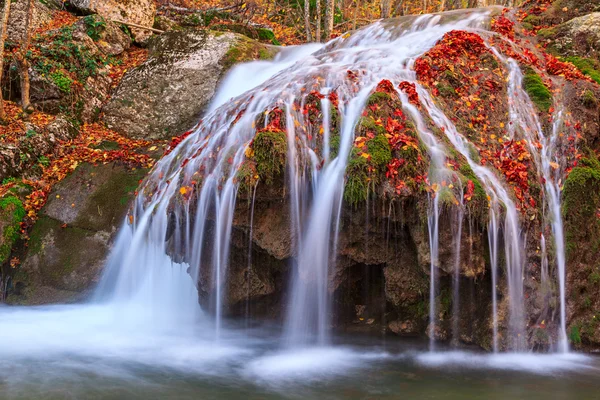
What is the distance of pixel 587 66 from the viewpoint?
757 cm

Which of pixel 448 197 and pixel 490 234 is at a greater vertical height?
pixel 448 197

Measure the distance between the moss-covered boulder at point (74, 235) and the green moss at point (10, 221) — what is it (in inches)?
9.7

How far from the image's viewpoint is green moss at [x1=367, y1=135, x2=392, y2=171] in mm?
4902

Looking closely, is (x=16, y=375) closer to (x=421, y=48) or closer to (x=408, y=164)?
(x=408, y=164)

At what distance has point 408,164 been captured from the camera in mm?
4910

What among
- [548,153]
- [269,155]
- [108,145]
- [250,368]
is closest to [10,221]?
[108,145]

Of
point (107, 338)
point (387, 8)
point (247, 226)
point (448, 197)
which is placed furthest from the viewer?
point (387, 8)

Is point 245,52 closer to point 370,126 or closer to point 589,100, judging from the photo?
point 370,126

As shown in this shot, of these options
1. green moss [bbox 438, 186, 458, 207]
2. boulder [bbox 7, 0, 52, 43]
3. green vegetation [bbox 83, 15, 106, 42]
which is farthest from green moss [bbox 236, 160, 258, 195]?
green vegetation [bbox 83, 15, 106, 42]

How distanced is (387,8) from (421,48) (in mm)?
11219

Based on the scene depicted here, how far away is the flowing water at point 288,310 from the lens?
4293mm

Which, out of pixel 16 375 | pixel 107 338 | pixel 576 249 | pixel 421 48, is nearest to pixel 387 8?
pixel 421 48


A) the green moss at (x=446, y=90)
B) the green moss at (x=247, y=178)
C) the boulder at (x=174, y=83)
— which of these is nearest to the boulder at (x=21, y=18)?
the boulder at (x=174, y=83)

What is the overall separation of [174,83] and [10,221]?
4.11 m
